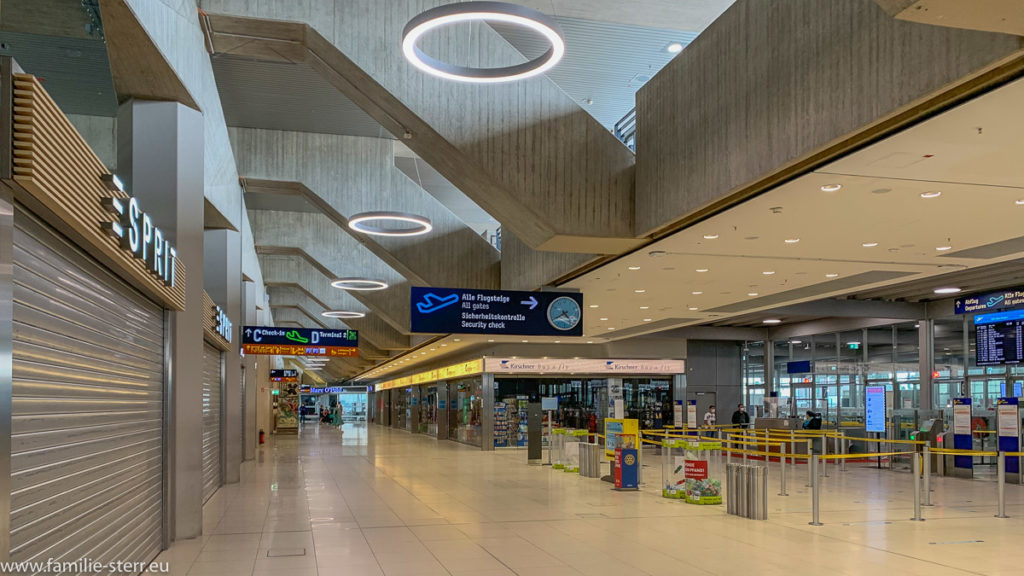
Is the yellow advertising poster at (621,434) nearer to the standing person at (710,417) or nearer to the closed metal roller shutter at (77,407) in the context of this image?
the closed metal roller shutter at (77,407)

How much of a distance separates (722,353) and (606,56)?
19420mm

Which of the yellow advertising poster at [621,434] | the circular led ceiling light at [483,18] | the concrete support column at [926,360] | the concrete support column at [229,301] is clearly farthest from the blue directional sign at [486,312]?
the concrete support column at [926,360]

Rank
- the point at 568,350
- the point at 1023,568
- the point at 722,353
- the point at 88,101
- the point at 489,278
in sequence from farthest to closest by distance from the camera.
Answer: the point at 722,353, the point at 568,350, the point at 489,278, the point at 88,101, the point at 1023,568

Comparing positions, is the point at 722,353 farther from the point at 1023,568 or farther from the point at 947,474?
the point at 1023,568

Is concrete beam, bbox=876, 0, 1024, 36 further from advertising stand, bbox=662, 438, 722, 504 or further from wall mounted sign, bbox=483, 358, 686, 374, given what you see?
wall mounted sign, bbox=483, 358, 686, 374

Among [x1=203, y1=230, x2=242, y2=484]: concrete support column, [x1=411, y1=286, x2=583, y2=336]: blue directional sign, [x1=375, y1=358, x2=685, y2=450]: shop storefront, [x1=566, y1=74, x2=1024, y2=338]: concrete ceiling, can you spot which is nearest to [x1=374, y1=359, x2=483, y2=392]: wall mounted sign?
[x1=375, y1=358, x2=685, y2=450]: shop storefront

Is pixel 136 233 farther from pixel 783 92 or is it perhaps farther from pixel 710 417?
pixel 710 417

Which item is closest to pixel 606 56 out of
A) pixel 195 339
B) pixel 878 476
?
pixel 195 339

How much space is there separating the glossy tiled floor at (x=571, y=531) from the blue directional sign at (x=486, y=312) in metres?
2.50

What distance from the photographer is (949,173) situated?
277 inches

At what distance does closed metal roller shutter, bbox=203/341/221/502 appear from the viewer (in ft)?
42.9

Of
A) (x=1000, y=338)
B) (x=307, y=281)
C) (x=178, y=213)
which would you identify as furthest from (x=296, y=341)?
(x=1000, y=338)

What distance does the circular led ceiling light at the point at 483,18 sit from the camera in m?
6.95

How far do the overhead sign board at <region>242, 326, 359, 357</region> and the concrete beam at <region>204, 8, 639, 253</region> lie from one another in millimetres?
7591
